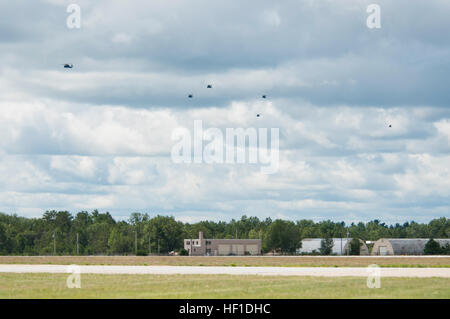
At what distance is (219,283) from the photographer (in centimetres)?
3784

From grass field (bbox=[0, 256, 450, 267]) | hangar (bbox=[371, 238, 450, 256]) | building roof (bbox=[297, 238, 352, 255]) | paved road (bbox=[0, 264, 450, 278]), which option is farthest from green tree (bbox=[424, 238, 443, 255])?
paved road (bbox=[0, 264, 450, 278])

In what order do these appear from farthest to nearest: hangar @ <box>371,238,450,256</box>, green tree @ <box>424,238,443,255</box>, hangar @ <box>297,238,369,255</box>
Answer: hangar @ <box>297,238,369,255</box>
hangar @ <box>371,238,450,256</box>
green tree @ <box>424,238,443,255</box>

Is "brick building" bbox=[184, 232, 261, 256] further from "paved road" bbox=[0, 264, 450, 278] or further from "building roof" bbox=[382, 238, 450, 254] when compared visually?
"paved road" bbox=[0, 264, 450, 278]

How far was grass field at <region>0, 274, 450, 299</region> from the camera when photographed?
31.2 meters

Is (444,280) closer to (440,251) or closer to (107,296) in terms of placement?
(107,296)

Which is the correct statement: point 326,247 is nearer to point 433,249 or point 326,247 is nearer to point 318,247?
point 318,247

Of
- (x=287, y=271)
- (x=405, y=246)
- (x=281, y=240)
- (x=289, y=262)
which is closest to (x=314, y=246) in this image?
(x=281, y=240)

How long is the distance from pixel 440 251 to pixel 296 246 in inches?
1629

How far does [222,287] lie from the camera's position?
35281 millimetres

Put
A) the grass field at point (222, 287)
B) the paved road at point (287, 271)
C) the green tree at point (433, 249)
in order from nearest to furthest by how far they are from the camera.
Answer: the grass field at point (222, 287) → the paved road at point (287, 271) → the green tree at point (433, 249)

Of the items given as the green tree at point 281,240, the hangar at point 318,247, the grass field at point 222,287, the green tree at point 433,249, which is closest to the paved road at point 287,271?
the grass field at point 222,287

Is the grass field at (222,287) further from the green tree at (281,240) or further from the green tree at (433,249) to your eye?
the green tree at (281,240)

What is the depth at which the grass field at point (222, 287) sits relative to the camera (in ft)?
102
